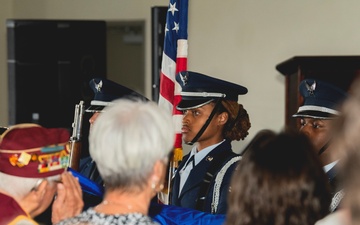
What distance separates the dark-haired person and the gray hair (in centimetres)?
19

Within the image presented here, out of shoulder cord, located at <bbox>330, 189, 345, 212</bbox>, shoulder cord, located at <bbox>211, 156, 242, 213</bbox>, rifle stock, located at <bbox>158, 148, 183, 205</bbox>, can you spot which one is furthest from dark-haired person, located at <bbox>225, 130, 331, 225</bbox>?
rifle stock, located at <bbox>158, 148, 183, 205</bbox>

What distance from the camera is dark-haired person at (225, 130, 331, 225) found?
70.2 inches

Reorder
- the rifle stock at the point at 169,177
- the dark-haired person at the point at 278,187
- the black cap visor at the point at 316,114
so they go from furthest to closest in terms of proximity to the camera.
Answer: the rifle stock at the point at 169,177
the black cap visor at the point at 316,114
the dark-haired person at the point at 278,187

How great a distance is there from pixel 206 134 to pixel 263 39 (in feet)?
8.75

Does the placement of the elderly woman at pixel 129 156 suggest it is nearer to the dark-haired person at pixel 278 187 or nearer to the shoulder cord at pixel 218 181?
the dark-haired person at pixel 278 187

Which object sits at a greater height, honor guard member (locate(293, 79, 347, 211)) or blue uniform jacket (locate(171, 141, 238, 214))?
honor guard member (locate(293, 79, 347, 211))

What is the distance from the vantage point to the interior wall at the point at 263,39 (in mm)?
5828

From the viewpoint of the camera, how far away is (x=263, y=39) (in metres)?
5.98

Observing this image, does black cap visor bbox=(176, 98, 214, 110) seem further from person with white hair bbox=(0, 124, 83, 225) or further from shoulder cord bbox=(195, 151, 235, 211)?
person with white hair bbox=(0, 124, 83, 225)

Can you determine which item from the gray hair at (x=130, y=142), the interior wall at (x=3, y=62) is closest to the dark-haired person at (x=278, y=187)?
the gray hair at (x=130, y=142)

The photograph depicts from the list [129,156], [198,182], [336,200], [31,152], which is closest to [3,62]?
[198,182]

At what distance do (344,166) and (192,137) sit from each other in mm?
1967

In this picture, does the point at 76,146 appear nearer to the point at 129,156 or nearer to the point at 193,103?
the point at 193,103

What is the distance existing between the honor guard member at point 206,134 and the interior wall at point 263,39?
243 cm
